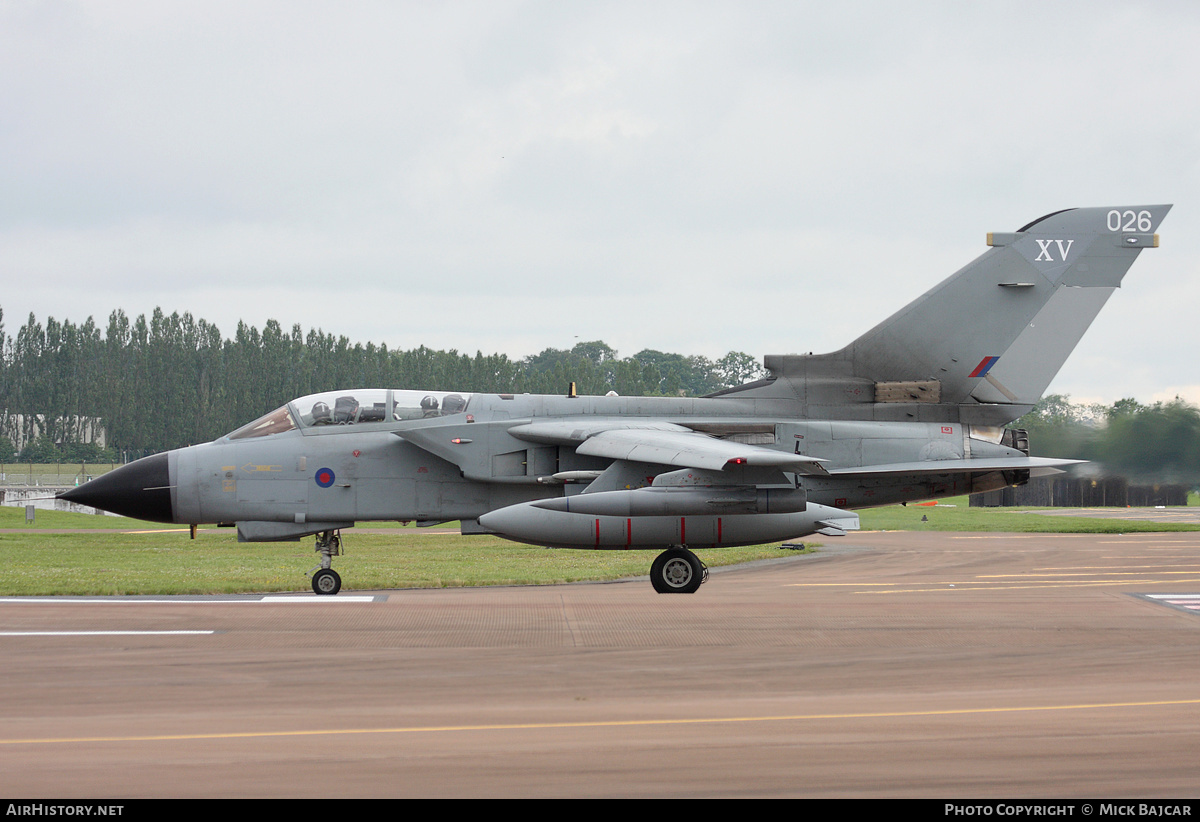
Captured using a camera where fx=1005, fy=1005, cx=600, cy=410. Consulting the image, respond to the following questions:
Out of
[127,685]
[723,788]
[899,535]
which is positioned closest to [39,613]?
[127,685]

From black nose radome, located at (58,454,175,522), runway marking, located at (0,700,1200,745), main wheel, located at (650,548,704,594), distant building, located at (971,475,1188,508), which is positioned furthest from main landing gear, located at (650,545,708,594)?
distant building, located at (971,475,1188,508)

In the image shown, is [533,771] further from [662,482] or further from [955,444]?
[955,444]

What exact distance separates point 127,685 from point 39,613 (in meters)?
3.25

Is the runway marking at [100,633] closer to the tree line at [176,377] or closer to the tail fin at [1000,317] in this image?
the tail fin at [1000,317]

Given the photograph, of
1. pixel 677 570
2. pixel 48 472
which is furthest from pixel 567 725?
pixel 48 472

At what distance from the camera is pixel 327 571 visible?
1287cm

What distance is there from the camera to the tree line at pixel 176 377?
71.9 meters

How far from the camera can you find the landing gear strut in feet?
41.6

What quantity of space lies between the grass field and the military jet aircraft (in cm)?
120

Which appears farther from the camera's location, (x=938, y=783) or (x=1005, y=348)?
(x=1005, y=348)

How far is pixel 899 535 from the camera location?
85.5ft

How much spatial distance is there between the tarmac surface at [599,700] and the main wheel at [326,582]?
155 inches

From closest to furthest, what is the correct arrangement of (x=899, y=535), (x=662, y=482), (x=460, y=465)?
(x=662, y=482)
(x=460, y=465)
(x=899, y=535)

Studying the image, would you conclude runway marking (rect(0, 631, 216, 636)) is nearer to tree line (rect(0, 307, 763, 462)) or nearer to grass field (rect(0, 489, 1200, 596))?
grass field (rect(0, 489, 1200, 596))
